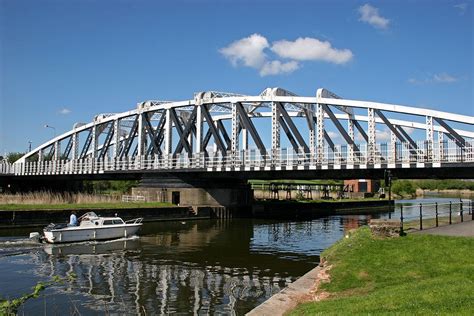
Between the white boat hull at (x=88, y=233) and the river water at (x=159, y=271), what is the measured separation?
757mm

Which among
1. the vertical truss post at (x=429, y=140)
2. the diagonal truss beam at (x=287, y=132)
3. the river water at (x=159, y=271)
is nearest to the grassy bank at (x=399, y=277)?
the river water at (x=159, y=271)

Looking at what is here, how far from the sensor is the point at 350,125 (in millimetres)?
57062

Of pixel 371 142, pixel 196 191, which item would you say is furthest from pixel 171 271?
pixel 196 191

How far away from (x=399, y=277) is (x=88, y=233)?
2436 cm

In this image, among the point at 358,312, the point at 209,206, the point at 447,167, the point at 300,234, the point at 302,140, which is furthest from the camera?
the point at 209,206

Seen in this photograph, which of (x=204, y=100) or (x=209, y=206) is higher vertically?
(x=204, y=100)

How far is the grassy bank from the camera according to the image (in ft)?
33.8

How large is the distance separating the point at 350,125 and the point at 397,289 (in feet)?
153

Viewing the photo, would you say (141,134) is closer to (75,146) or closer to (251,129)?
(251,129)

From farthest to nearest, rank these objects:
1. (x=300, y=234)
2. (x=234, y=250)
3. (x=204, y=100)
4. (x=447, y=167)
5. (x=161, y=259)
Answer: (x=204, y=100) < (x=300, y=234) < (x=447, y=167) < (x=234, y=250) < (x=161, y=259)

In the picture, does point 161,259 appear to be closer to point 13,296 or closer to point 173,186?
point 13,296

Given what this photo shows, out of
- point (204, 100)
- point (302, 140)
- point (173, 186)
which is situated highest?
point (204, 100)

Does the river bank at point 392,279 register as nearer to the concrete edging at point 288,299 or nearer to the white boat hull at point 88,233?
the concrete edging at point 288,299

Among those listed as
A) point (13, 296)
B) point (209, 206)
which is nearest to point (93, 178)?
point (209, 206)
